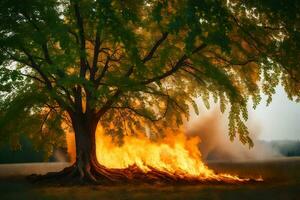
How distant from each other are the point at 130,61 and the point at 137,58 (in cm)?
406

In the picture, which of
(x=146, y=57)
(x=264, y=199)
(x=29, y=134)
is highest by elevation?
(x=146, y=57)

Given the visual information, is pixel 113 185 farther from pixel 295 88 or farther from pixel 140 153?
pixel 295 88

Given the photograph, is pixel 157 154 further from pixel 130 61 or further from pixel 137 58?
pixel 137 58

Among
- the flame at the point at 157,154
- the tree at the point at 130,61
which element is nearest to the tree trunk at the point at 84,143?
the tree at the point at 130,61

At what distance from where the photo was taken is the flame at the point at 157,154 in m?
28.3

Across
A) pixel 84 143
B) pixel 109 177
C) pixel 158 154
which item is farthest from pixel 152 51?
pixel 158 154

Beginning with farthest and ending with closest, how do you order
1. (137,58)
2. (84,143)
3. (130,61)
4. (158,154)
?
(158,154)
(84,143)
(130,61)
(137,58)

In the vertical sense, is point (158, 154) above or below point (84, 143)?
below

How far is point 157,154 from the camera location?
30.1m

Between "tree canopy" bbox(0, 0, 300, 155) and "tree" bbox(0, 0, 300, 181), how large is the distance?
0.17 feet

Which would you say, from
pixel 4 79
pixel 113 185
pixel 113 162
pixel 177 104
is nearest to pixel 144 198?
pixel 113 185

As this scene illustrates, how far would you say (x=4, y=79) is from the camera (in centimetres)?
2136

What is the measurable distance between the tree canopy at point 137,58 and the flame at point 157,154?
1192mm

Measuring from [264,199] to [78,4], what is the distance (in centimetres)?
1249
